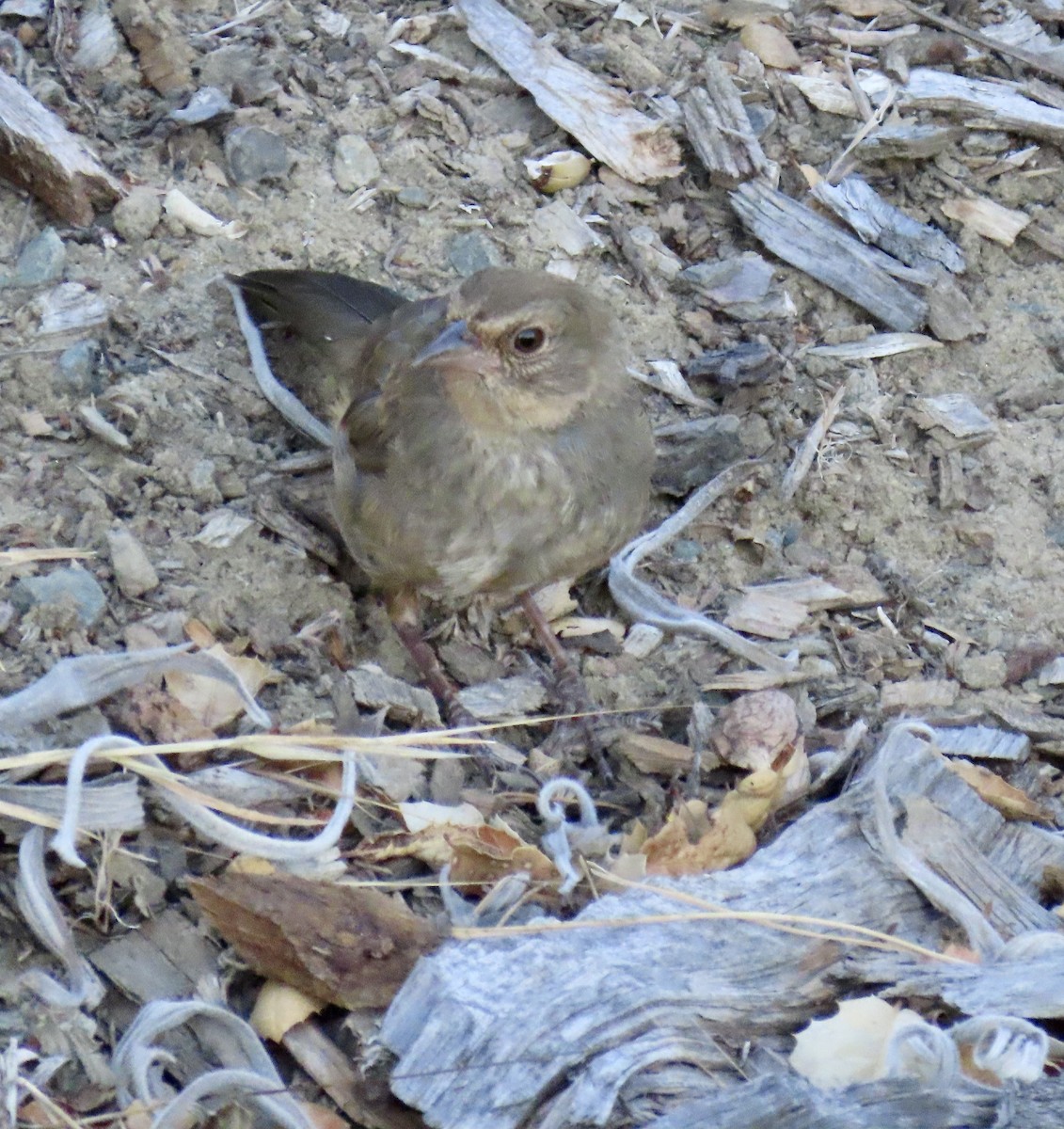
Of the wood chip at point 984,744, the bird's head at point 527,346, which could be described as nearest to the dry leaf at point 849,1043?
the wood chip at point 984,744

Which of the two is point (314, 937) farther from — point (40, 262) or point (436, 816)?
point (40, 262)

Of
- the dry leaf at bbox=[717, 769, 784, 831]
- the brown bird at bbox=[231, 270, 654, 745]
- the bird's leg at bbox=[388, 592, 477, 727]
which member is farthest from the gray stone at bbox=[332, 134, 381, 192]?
the dry leaf at bbox=[717, 769, 784, 831]

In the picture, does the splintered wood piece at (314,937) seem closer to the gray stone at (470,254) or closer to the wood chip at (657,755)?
the wood chip at (657,755)

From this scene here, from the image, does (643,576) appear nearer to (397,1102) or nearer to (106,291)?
(106,291)

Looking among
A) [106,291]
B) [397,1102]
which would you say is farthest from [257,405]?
[397,1102]

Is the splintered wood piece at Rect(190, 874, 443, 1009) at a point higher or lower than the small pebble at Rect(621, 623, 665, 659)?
higher

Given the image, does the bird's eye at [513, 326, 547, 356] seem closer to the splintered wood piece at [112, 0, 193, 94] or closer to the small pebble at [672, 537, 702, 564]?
the small pebble at [672, 537, 702, 564]

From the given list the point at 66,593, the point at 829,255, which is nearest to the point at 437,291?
the point at 829,255
